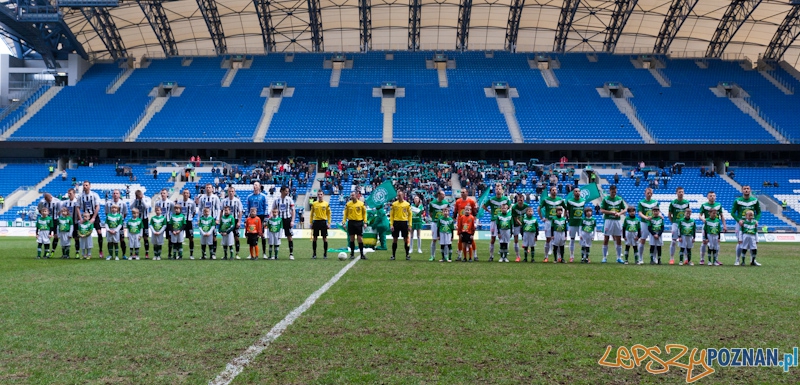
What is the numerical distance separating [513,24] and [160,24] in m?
29.1

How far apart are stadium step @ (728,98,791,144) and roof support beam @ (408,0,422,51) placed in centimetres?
2637

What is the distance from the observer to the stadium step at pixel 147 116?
51.5m

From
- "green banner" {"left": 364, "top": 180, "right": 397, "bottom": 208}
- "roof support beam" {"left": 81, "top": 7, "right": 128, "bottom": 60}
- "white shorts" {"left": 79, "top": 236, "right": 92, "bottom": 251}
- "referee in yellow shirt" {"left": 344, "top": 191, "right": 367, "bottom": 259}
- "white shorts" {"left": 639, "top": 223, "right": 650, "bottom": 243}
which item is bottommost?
"white shorts" {"left": 79, "top": 236, "right": 92, "bottom": 251}

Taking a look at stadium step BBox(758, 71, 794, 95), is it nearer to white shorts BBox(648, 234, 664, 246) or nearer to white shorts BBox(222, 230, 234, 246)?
white shorts BBox(648, 234, 664, 246)

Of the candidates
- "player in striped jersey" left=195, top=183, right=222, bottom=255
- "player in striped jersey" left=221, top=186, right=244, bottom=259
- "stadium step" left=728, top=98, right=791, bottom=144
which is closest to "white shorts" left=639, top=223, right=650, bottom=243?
"player in striped jersey" left=221, top=186, right=244, bottom=259

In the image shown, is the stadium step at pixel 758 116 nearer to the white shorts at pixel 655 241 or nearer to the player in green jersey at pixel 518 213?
the white shorts at pixel 655 241

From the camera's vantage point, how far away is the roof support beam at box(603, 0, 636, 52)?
173 ft

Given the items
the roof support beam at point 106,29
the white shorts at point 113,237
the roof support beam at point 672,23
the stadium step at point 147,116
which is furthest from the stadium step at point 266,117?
the white shorts at point 113,237

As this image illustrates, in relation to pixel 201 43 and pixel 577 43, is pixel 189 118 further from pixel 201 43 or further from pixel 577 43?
pixel 577 43

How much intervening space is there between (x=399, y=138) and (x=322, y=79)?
12.2m

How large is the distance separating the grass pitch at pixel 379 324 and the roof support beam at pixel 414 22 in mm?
43752

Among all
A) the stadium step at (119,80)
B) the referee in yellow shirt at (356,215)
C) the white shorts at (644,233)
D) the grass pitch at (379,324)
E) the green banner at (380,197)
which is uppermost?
the stadium step at (119,80)

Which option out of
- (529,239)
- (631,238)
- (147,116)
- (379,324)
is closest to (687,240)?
(631,238)

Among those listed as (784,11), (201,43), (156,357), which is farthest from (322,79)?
(156,357)
